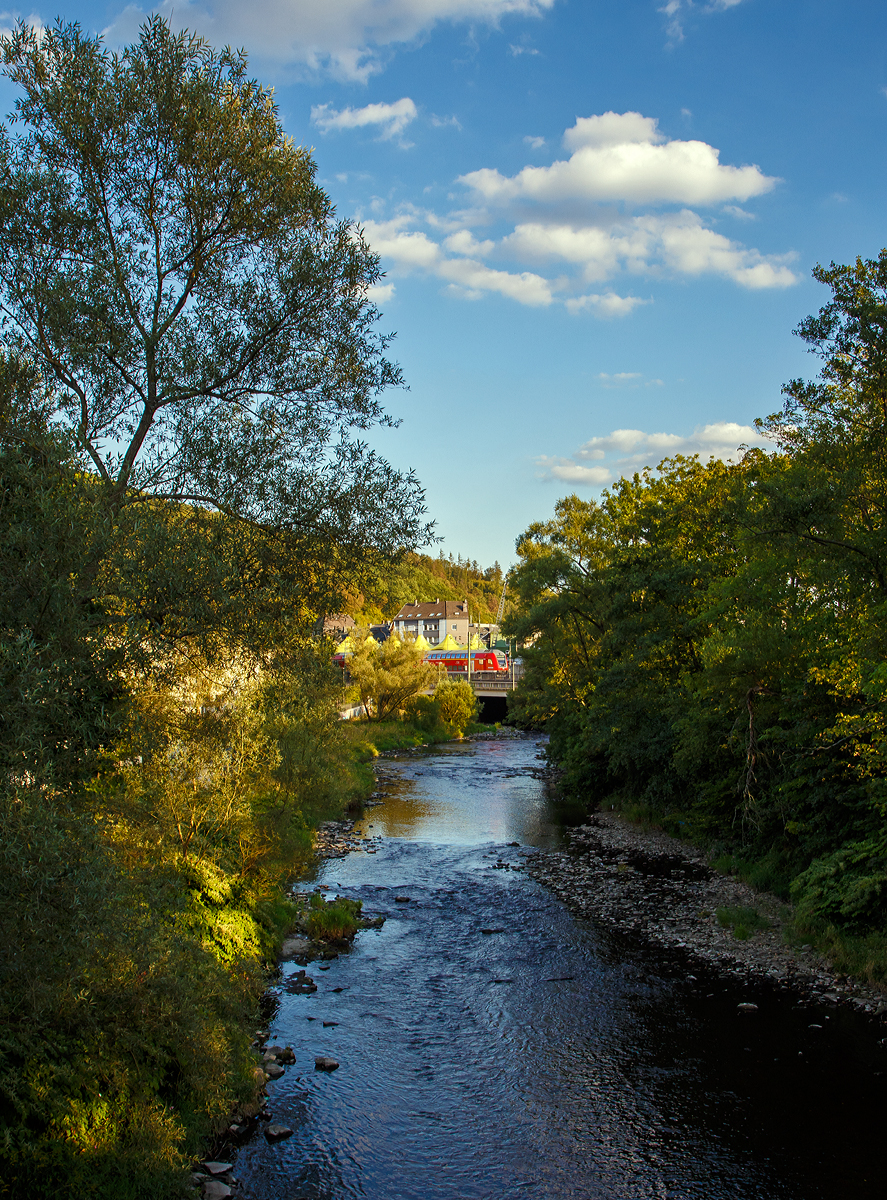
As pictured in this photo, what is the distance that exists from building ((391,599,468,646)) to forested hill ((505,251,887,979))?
94123mm

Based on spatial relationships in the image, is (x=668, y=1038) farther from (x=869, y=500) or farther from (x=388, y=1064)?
(x=869, y=500)

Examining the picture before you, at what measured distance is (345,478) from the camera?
11.1 meters

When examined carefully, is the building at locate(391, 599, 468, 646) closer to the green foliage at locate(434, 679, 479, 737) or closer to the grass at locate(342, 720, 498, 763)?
the green foliage at locate(434, 679, 479, 737)

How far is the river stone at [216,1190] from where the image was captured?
340 inches

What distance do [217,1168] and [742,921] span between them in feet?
40.9

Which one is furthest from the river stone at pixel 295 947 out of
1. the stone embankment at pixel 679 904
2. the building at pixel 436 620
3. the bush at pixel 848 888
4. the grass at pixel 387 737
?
the building at pixel 436 620

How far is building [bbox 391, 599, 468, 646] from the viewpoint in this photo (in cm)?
12925

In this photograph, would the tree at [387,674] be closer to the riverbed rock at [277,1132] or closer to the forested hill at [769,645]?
the forested hill at [769,645]

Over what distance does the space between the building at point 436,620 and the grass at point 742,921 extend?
354 ft

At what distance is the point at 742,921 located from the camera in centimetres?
1742

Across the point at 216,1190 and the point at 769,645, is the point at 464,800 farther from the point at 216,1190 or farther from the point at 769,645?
the point at 216,1190

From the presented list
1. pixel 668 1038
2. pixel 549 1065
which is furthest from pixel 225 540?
pixel 668 1038

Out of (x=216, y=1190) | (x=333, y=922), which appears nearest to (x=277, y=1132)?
(x=216, y=1190)

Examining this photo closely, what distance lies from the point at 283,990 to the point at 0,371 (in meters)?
11.5
